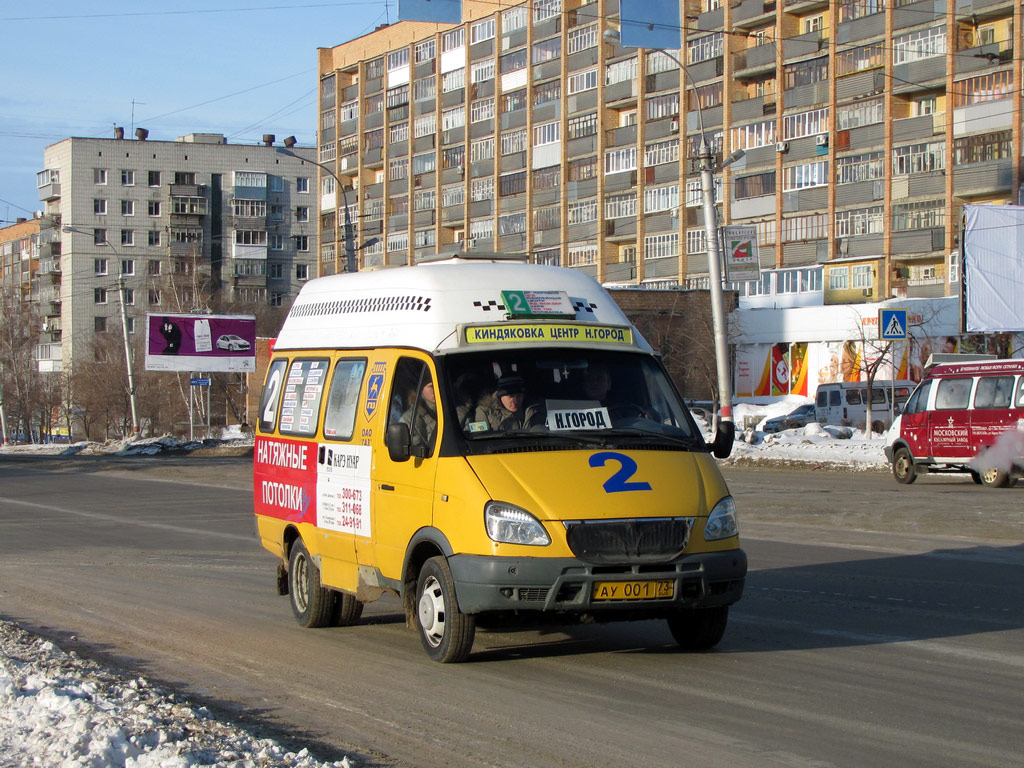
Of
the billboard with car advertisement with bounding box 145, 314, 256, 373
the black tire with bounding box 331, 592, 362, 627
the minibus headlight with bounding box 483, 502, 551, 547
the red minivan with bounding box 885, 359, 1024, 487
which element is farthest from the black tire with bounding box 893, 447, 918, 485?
the billboard with car advertisement with bounding box 145, 314, 256, 373

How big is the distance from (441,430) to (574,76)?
72.8 m

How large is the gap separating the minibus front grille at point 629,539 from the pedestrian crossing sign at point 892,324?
22783mm

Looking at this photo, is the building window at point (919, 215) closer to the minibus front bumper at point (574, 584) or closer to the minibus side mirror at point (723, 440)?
the minibus side mirror at point (723, 440)

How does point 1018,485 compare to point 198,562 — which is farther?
point 1018,485

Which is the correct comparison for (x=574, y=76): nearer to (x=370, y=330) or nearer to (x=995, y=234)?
(x=995, y=234)

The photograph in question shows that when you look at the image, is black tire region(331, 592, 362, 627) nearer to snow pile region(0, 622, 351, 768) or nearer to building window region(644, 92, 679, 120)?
snow pile region(0, 622, 351, 768)

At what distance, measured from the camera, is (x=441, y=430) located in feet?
25.7

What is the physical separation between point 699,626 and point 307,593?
10.1 ft

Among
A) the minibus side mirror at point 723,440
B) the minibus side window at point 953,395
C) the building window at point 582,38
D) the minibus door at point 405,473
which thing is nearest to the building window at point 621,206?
the building window at point 582,38

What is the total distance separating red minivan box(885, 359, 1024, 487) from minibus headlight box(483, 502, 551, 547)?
1751 centimetres

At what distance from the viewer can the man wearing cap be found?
789 centimetres

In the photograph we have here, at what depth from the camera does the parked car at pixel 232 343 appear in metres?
58.2

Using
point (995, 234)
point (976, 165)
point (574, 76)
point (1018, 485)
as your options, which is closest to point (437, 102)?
point (574, 76)

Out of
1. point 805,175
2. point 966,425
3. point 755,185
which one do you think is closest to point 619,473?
point 966,425
